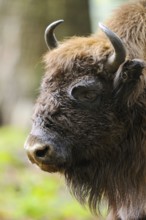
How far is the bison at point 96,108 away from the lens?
5.89 meters

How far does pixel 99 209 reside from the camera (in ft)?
22.0

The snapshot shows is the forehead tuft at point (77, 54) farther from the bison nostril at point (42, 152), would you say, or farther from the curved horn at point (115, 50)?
the bison nostril at point (42, 152)

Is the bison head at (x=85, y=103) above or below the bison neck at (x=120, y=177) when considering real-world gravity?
above

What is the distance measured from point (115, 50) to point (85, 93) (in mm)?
390

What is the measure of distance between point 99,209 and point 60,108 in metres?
1.18

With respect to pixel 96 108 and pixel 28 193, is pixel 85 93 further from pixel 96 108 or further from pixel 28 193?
pixel 28 193

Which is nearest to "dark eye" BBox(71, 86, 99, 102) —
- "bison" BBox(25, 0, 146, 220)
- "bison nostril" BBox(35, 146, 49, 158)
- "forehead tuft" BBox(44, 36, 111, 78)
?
"bison" BBox(25, 0, 146, 220)

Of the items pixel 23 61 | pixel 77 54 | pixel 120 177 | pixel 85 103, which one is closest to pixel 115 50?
pixel 77 54

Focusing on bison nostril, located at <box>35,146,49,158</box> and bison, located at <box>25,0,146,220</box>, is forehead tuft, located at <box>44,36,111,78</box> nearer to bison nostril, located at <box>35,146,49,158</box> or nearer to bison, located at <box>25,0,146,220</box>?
bison, located at <box>25,0,146,220</box>

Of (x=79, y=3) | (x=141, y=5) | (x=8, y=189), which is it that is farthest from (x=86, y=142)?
(x=79, y=3)

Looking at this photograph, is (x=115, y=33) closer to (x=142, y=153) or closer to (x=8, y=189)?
(x=142, y=153)

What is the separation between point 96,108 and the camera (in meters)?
6.05

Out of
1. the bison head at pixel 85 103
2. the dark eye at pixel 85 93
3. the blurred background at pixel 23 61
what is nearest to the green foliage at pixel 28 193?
the blurred background at pixel 23 61

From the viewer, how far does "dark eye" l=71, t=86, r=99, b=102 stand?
596 cm
